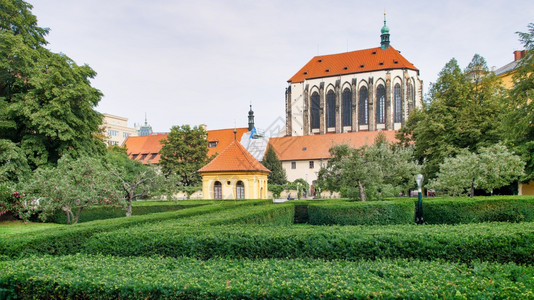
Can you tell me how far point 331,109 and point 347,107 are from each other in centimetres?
296

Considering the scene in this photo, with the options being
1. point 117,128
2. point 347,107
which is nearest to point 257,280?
point 347,107

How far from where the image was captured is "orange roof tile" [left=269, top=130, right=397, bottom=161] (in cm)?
5238

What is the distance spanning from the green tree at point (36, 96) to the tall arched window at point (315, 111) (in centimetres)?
4879

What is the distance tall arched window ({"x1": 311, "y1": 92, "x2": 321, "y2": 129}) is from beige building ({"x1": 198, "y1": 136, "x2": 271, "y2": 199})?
1622 inches

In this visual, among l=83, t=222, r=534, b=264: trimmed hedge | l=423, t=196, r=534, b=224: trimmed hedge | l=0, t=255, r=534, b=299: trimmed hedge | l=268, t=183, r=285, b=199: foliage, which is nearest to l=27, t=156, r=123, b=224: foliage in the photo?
l=83, t=222, r=534, b=264: trimmed hedge

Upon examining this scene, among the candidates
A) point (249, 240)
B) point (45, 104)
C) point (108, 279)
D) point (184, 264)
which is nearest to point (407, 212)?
point (249, 240)

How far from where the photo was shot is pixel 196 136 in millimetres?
48219

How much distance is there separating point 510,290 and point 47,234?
347 inches

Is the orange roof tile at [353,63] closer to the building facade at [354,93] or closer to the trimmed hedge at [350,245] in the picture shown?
the building facade at [354,93]

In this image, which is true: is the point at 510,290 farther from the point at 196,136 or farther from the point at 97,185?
the point at 196,136

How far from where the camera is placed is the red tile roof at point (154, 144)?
6197cm

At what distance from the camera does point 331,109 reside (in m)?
67.5

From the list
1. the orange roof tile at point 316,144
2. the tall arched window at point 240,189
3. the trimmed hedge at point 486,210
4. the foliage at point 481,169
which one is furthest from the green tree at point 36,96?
the orange roof tile at point 316,144

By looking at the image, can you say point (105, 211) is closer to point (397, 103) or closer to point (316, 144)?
point (316, 144)
